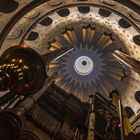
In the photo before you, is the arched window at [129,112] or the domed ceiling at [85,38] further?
the arched window at [129,112]

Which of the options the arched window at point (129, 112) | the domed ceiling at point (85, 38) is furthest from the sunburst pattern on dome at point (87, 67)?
the arched window at point (129, 112)

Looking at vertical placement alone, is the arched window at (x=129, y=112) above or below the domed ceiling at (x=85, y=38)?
below

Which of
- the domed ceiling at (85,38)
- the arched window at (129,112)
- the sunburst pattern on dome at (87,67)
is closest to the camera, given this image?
the domed ceiling at (85,38)

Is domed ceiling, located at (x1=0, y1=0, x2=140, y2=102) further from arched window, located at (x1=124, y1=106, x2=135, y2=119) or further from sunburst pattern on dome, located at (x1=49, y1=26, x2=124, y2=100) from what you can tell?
arched window, located at (x1=124, y1=106, x2=135, y2=119)

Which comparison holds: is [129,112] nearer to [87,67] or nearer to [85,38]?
[87,67]

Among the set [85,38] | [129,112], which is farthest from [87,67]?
[129,112]

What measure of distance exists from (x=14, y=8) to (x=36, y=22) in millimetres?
2133

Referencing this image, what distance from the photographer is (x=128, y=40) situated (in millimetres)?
18016

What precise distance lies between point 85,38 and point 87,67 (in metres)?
2.25

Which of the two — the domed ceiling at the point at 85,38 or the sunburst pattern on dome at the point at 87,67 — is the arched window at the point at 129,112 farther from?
the sunburst pattern on dome at the point at 87,67

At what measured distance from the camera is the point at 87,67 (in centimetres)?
2216

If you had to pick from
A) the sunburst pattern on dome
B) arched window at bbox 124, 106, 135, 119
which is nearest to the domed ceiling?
the sunburst pattern on dome

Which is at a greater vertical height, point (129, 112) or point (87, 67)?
point (87, 67)

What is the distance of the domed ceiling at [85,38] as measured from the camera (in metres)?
15.6
